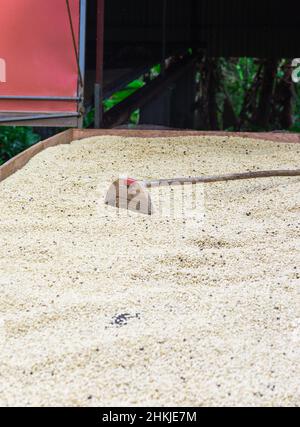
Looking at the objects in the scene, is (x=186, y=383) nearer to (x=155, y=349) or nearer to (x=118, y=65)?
(x=155, y=349)

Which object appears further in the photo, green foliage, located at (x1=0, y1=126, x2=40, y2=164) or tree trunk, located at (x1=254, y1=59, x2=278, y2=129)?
tree trunk, located at (x1=254, y1=59, x2=278, y2=129)

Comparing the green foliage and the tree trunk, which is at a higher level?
the tree trunk

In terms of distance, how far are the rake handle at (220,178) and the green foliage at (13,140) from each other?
3927mm

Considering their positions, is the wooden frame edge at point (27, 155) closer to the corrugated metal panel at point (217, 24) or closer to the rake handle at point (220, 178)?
the rake handle at point (220, 178)

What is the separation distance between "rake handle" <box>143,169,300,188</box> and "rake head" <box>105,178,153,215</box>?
0.30 ft

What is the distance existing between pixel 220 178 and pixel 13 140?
424cm

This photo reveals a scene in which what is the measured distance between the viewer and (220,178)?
11.4 feet

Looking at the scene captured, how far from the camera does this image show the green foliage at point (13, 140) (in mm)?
7074

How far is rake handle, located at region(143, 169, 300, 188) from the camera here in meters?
3.32

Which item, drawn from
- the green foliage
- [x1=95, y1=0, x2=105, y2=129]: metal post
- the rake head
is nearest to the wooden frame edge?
[x1=95, y1=0, x2=105, y2=129]: metal post

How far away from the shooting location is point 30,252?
99.3 inches

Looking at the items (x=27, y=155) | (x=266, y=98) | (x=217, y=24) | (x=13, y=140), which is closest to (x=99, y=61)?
(x=27, y=155)

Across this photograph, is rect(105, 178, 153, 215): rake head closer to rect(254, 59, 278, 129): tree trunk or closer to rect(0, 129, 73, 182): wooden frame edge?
rect(0, 129, 73, 182): wooden frame edge

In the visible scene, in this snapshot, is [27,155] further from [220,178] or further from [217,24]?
[217,24]
